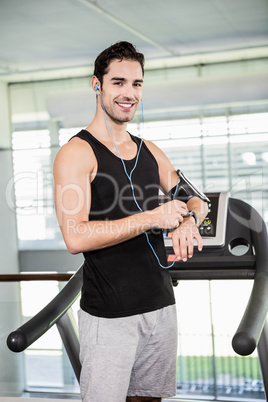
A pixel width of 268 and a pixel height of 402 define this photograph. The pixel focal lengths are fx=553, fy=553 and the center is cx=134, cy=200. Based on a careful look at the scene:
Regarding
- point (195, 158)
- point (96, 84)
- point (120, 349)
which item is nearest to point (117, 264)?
point (120, 349)

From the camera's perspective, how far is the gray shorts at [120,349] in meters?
1.32

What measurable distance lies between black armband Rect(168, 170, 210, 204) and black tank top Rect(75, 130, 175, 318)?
19 centimetres

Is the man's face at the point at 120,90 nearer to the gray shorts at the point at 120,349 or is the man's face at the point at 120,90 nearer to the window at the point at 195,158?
the gray shorts at the point at 120,349

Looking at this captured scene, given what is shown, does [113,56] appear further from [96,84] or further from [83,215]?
[83,215]

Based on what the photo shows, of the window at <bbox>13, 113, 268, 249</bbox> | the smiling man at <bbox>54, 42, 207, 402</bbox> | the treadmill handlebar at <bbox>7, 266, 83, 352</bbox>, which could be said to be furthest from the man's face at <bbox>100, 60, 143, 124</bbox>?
the window at <bbox>13, 113, 268, 249</bbox>

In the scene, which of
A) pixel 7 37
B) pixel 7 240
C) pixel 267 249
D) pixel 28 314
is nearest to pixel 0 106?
pixel 7 240

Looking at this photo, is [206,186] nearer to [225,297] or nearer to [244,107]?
[244,107]

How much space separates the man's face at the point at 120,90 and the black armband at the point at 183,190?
0.87 ft

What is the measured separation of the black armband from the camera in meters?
1.55

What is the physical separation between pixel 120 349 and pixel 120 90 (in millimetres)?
626

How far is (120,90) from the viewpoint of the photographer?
1.36 meters

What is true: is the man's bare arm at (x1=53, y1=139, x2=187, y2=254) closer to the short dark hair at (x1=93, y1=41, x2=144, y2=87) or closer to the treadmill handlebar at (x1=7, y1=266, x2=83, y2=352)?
the short dark hair at (x1=93, y1=41, x2=144, y2=87)

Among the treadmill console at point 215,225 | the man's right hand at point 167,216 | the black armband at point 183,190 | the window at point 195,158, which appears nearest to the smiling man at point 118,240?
the man's right hand at point 167,216

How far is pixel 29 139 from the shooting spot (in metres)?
10.7
